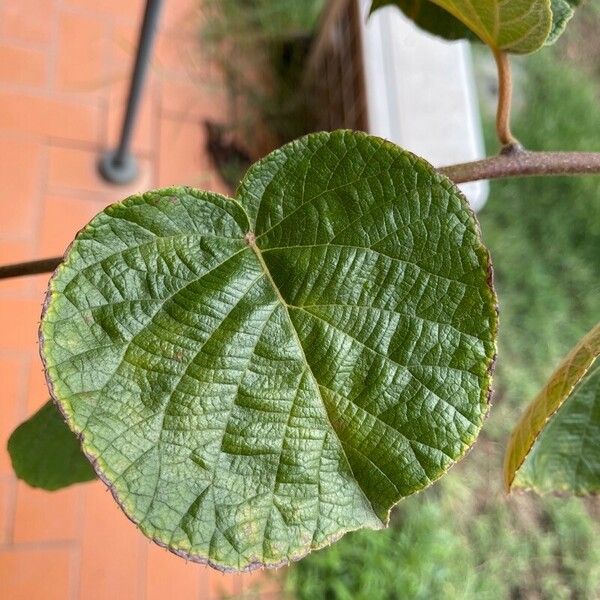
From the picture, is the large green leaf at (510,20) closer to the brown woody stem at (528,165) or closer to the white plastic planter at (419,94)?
the brown woody stem at (528,165)

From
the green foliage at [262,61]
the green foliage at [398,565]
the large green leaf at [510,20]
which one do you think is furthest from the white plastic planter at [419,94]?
the large green leaf at [510,20]

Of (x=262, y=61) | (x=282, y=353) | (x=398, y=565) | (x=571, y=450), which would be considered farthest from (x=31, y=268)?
(x=262, y=61)

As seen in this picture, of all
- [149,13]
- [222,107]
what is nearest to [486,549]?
[222,107]

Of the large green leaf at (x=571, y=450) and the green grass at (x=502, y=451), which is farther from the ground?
the large green leaf at (x=571, y=450)

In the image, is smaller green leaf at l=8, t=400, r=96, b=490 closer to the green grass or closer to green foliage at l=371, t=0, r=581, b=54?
green foliage at l=371, t=0, r=581, b=54

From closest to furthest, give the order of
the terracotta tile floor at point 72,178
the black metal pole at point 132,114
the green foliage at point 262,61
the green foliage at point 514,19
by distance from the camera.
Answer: the green foliage at point 514,19 → the black metal pole at point 132,114 → the terracotta tile floor at point 72,178 → the green foliage at point 262,61

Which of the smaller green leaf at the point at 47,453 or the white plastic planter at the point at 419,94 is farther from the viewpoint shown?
the white plastic planter at the point at 419,94

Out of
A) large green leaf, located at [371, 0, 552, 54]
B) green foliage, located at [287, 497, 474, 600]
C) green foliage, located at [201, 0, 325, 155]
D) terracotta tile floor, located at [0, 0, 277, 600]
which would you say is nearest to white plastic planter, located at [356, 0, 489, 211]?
green foliage, located at [201, 0, 325, 155]

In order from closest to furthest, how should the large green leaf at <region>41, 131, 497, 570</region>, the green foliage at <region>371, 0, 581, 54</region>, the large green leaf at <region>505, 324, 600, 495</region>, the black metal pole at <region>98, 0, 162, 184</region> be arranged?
the large green leaf at <region>41, 131, 497, 570</region> < the green foliage at <region>371, 0, 581, 54</region> < the large green leaf at <region>505, 324, 600, 495</region> < the black metal pole at <region>98, 0, 162, 184</region>
